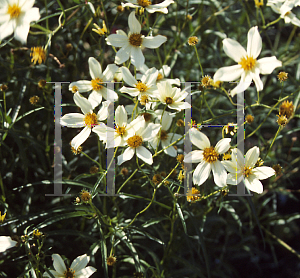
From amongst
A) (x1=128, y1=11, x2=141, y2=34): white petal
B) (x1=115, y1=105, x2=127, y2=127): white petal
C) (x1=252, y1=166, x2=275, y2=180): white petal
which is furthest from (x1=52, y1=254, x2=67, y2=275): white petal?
(x1=128, y1=11, x2=141, y2=34): white petal

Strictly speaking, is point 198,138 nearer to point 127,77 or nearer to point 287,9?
point 127,77

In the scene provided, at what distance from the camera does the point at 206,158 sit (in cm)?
108

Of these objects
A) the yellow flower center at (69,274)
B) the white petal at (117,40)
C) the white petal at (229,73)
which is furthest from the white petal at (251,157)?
the yellow flower center at (69,274)

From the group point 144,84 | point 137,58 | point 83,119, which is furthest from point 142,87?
point 83,119

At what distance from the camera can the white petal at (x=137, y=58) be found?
1.12m

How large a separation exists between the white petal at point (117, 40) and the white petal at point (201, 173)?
498 millimetres

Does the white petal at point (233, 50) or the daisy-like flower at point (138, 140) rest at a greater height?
the white petal at point (233, 50)

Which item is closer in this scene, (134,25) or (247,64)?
(247,64)

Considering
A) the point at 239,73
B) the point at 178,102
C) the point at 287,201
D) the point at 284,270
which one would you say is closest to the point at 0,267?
the point at 178,102

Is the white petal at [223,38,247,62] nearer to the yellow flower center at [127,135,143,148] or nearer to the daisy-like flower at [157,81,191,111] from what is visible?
the daisy-like flower at [157,81,191,111]

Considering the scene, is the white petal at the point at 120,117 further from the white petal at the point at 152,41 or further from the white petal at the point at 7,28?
the white petal at the point at 7,28

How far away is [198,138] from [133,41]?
0.42 metres

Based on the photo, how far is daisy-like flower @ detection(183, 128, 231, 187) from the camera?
1.03 m

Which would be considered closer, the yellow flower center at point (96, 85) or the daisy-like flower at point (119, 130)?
the daisy-like flower at point (119, 130)
